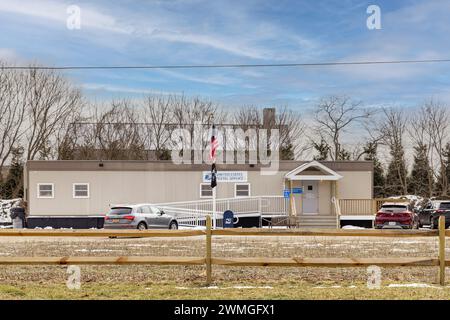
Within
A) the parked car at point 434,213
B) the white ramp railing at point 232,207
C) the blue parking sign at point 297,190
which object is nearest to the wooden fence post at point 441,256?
the parked car at point 434,213

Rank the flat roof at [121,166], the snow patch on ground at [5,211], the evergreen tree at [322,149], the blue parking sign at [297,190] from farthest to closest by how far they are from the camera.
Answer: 1. the evergreen tree at [322,149]
2. the snow patch on ground at [5,211]
3. the blue parking sign at [297,190]
4. the flat roof at [121,166]

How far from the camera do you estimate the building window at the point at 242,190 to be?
32656 millimetres

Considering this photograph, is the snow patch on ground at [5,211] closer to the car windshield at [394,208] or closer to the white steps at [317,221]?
the white steps at [317,221]

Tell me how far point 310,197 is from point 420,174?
24615 mm

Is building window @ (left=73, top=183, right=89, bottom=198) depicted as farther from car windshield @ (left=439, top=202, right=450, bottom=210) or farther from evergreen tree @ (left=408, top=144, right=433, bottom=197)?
evergreen tree @ (left=408, top=144, right=433, bottom=197)

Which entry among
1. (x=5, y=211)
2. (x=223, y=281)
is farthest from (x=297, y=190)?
(x=223, y=281)

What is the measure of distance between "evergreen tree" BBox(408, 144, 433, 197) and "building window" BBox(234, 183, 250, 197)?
24.7 metres

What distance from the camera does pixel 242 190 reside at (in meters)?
32.7

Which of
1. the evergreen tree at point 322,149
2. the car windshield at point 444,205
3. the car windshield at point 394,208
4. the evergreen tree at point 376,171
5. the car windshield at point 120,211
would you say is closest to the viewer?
the car windshield at point 120,211

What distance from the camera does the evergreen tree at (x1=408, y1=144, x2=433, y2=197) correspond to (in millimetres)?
52188

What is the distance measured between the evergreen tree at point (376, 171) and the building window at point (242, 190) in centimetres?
2433

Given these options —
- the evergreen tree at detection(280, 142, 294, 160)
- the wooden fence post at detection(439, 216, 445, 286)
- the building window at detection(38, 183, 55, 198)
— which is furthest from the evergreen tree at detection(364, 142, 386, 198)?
the wooden fence post at detection(439, 216, 445, 286)
